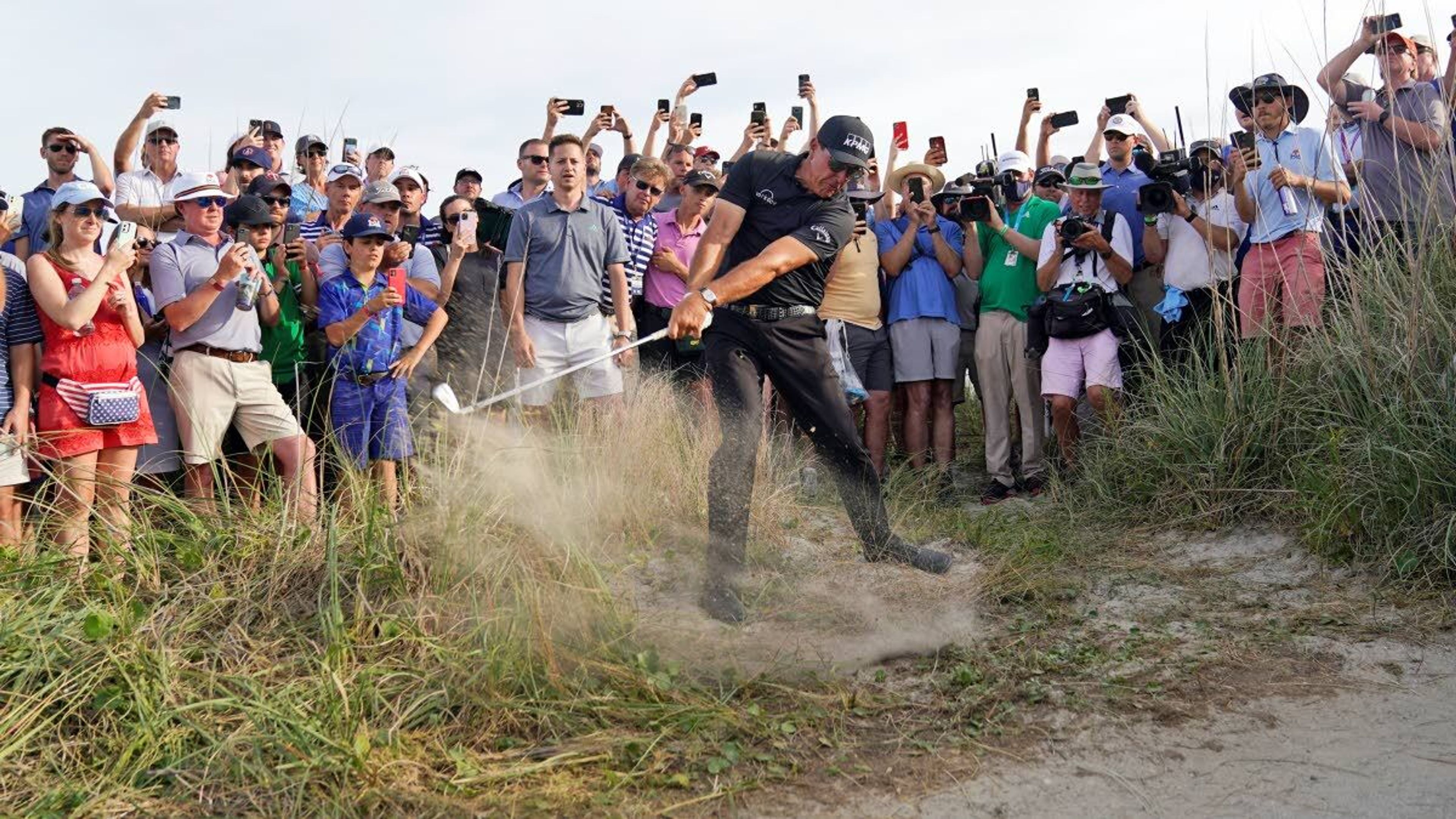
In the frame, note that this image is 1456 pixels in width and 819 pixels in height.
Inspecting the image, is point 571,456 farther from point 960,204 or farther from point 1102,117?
point 1102,117

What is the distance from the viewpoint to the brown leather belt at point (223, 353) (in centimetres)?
587

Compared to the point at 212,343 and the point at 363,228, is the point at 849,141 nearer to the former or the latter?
the point at 363,228

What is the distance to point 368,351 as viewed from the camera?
243 inches

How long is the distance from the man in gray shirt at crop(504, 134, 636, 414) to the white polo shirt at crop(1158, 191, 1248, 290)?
3.37 metres

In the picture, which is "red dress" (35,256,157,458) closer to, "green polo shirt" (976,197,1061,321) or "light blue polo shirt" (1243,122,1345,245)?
"green polo shirt" (976,197,1061,321)

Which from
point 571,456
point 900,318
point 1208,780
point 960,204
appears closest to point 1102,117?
point 960,204

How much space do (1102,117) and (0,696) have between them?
7534 millimetres

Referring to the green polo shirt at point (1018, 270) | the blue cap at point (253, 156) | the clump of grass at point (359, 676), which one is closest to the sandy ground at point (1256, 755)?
the clump of grass at point (359, 676)

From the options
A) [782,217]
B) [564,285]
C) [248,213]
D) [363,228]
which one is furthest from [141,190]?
[782,217]

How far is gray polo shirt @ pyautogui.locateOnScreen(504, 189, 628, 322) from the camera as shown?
7.23 metres

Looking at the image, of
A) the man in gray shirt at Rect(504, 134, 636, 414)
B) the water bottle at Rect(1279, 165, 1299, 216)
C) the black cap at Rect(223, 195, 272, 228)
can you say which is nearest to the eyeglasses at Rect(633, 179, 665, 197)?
the man in gray shirt at Rect(504, 134, 636, 414)

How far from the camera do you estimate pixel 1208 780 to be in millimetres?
3744

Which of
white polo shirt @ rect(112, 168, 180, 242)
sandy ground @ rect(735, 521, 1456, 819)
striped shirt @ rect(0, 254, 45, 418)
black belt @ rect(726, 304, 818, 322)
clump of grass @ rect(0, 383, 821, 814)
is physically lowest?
sandy ground @ rect(735, 521, 1456, 819)

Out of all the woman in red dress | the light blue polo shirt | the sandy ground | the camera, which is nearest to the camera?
the sandy ground
